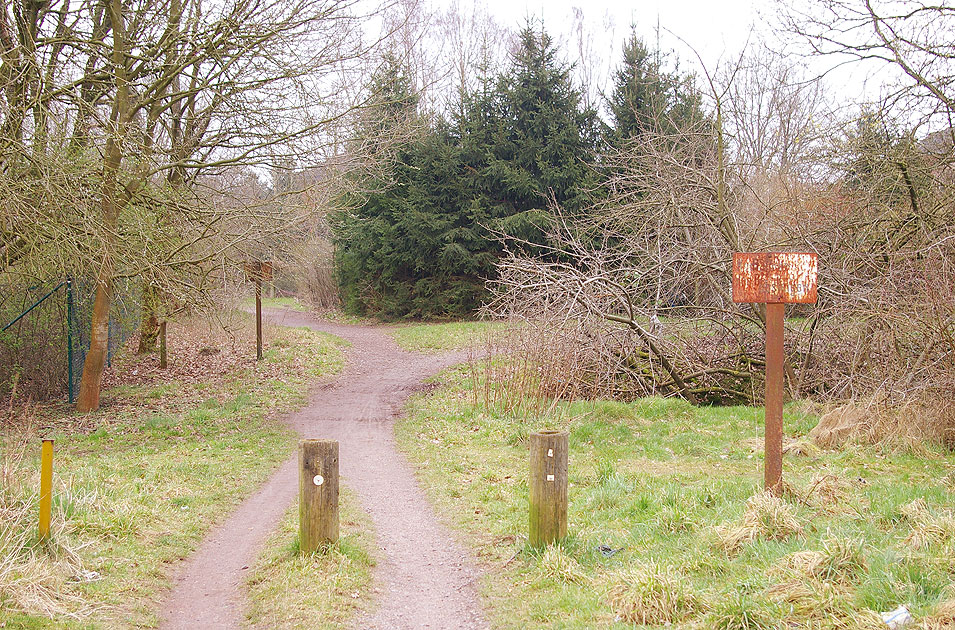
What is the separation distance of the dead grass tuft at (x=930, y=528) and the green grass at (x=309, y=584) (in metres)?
3.49

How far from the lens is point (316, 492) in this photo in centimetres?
543

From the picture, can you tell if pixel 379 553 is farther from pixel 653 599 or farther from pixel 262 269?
pixel 262 269

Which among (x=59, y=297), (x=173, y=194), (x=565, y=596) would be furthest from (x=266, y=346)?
(x=565, y=596)

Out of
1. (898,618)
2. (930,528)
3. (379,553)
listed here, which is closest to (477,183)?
(379,553)

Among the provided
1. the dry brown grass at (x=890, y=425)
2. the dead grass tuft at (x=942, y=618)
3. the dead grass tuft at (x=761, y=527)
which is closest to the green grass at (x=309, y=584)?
the dead grass tuft at (x=761, y=527)

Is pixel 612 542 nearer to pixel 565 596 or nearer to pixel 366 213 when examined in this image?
pixel 565 596

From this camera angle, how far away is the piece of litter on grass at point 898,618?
3.45 m

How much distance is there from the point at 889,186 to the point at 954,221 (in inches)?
39.6

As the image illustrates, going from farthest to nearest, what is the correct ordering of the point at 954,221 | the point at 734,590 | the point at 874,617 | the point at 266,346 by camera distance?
the point at 266,346, the point at 954,221, the point at 734,590, the point at 874,617

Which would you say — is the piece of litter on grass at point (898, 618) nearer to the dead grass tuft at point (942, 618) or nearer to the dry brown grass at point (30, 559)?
the dead grass tuft at point (942, 618)

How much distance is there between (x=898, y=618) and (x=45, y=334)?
14.2m

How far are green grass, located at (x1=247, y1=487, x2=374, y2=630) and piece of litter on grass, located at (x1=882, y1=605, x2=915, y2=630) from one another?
300 cm

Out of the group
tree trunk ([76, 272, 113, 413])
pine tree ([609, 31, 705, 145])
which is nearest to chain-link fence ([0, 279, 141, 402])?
tree trunk ([76, 272, 113, 413])

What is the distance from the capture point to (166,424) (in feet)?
38.2
